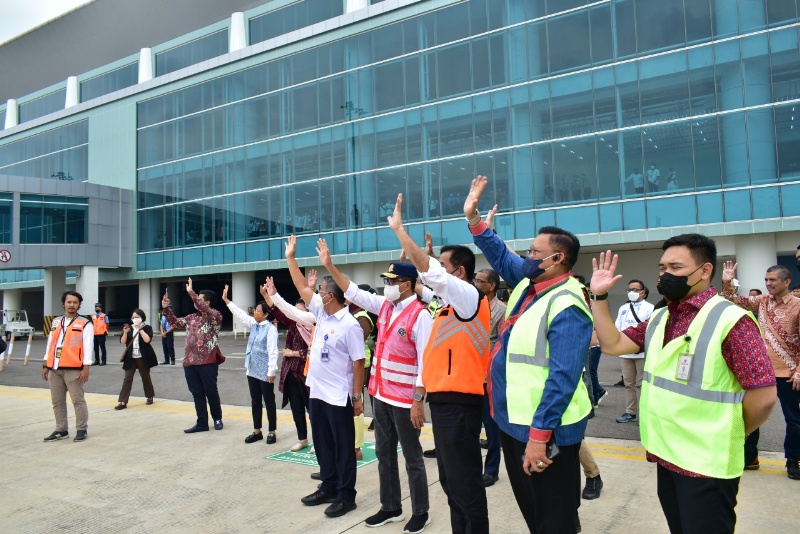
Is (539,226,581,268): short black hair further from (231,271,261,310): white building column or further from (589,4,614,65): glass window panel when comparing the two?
(231,271,261,310): white building column

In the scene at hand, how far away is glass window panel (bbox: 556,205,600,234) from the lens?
2342cm

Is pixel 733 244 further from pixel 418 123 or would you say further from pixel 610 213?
pixel 418 123

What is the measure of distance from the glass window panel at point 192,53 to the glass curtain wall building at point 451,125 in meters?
0.14

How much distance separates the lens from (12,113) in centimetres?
4800

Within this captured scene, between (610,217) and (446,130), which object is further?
(446,130)

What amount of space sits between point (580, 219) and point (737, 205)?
18.3 feet

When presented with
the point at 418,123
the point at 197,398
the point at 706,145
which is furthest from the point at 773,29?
the point at 197,398

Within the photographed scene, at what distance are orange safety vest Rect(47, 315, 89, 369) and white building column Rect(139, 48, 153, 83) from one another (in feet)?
119

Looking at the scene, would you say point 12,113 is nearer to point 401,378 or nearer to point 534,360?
point 401,378

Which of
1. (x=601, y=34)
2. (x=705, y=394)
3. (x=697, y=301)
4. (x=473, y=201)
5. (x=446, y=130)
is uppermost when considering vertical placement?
(x=601, y=34)

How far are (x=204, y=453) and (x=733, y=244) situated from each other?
2102 centimetres

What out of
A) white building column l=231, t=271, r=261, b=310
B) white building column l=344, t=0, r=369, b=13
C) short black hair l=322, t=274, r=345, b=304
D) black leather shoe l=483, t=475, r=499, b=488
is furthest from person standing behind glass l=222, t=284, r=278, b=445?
white building column l=231, t=271, r=261, b=310

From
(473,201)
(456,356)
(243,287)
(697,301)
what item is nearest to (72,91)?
(243,287)

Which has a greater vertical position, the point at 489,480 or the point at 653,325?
the point at 653,325
